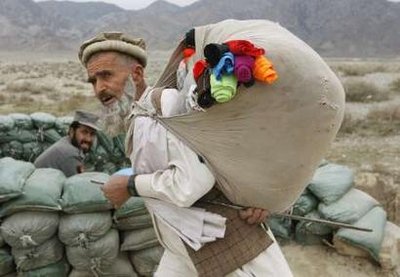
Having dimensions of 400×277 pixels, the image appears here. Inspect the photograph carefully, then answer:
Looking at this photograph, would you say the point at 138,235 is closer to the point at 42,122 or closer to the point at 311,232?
the point at 311,232

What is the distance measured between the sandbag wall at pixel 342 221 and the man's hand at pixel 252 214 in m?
2.38

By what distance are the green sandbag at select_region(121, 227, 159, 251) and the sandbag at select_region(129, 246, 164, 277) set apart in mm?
58

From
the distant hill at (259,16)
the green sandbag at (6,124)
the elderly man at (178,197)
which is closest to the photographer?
the elderly man at (178,197)

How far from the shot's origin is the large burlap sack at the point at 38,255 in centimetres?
361

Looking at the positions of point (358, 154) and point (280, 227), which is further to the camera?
point (358, 154)

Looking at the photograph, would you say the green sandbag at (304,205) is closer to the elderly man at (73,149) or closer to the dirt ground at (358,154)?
the dirt ground at (358,154)

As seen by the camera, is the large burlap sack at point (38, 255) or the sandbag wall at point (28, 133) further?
the sandbag wall at point (28, 133)

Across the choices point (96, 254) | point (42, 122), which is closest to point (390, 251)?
point (96, 254)

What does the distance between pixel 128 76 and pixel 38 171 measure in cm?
189

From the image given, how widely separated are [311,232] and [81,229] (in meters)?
1.93

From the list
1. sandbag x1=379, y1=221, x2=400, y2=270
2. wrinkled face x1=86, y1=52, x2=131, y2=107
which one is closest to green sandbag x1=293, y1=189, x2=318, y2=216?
sandbag x1=379, y1=221, x2=400, y2=270

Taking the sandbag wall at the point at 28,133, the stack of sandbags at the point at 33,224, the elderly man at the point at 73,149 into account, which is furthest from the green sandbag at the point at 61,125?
the stack of sandbags at the point at 33,224

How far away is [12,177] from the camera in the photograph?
3631mm

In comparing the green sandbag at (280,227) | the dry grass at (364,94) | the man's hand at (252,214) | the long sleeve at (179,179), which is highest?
the long sleeve at (179,179)
